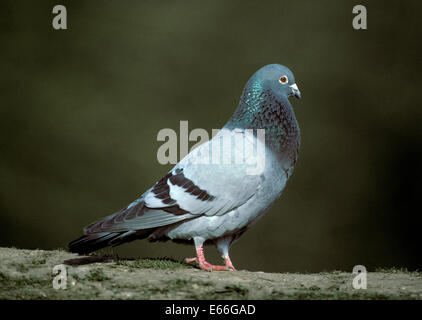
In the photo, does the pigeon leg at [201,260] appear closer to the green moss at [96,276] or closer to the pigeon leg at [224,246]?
the pigeon leg at [224,246]

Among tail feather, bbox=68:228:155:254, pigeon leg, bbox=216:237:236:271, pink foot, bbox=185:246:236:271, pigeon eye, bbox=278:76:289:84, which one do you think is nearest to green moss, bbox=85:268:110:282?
tail feather, bbox=68:228:155:254

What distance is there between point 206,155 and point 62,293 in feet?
6.25

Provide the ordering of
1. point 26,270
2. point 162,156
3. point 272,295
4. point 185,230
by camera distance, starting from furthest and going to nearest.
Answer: point 162,156
point 185,230
point 26,270
point 272,295

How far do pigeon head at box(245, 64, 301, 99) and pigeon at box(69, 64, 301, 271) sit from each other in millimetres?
273

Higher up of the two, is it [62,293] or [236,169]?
[236,169]

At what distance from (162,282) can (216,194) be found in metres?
1.04

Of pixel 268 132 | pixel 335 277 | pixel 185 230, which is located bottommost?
pixel 335 277

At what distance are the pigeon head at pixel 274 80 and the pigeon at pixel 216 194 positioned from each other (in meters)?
0.27

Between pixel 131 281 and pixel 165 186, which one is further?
pixel 165 186

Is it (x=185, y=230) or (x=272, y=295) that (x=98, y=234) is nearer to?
(x=185, y=230)

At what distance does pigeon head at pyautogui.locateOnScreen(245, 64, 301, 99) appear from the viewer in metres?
5.70

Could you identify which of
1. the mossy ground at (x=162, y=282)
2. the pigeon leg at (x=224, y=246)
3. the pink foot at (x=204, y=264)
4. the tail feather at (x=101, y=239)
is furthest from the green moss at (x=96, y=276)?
the pigeon leg at (x=224, y=246)

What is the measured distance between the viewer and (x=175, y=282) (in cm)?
443

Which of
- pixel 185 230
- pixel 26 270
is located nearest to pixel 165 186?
pixel 185 230
